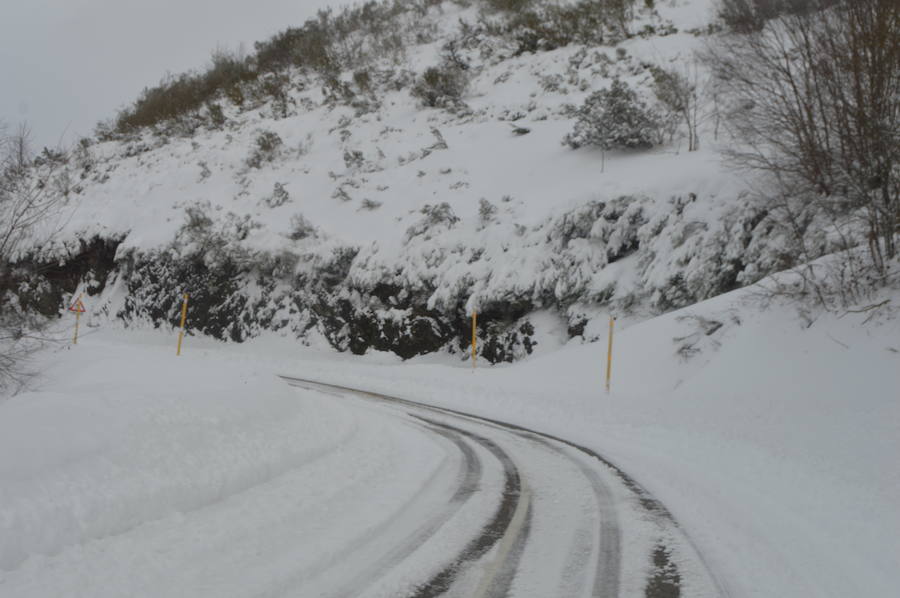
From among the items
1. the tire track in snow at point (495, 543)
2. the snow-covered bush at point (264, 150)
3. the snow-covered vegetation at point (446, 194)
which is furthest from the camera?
the snow-covered bush at point (264, 150)

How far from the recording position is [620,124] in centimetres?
2119

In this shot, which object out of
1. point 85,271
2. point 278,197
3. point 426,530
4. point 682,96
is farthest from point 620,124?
point 85,271

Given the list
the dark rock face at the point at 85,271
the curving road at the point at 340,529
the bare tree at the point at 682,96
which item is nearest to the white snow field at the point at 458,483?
the curving road at the point at 340,529

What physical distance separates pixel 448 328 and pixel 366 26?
1481 inches

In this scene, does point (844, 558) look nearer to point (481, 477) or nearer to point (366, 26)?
point (481, 477)

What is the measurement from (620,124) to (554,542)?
65.4 ft

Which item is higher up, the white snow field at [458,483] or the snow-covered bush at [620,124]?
the snow-covered bush at [620,124]

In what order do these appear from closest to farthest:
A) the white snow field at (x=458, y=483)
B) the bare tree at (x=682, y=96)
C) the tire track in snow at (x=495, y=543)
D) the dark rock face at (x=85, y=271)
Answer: the tire track in snow at (x=495, y=543)
the white snow field at (x=458, y=483)
the bare tree at (x=682, y=96)
the dark rock face at (x=85, y=271)

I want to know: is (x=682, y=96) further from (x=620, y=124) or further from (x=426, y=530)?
(x=426, y=530)

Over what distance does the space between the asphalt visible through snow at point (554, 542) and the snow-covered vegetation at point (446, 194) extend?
589cm

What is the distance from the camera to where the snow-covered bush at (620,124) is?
20969 mm

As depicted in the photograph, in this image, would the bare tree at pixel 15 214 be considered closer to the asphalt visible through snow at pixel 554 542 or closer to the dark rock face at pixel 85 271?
the asphalt visible through snow at pixel 554 542

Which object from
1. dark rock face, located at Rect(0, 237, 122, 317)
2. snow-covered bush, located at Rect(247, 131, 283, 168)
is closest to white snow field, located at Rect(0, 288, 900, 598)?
dark rock face, located at Rect(0, 237, 122, 317)

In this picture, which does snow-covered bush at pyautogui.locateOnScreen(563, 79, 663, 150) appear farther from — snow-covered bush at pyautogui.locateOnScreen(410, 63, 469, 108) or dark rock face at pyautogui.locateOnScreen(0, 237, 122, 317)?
dark rock face at pyautogui.locateOnScreen(0, 237, 122, 317)
